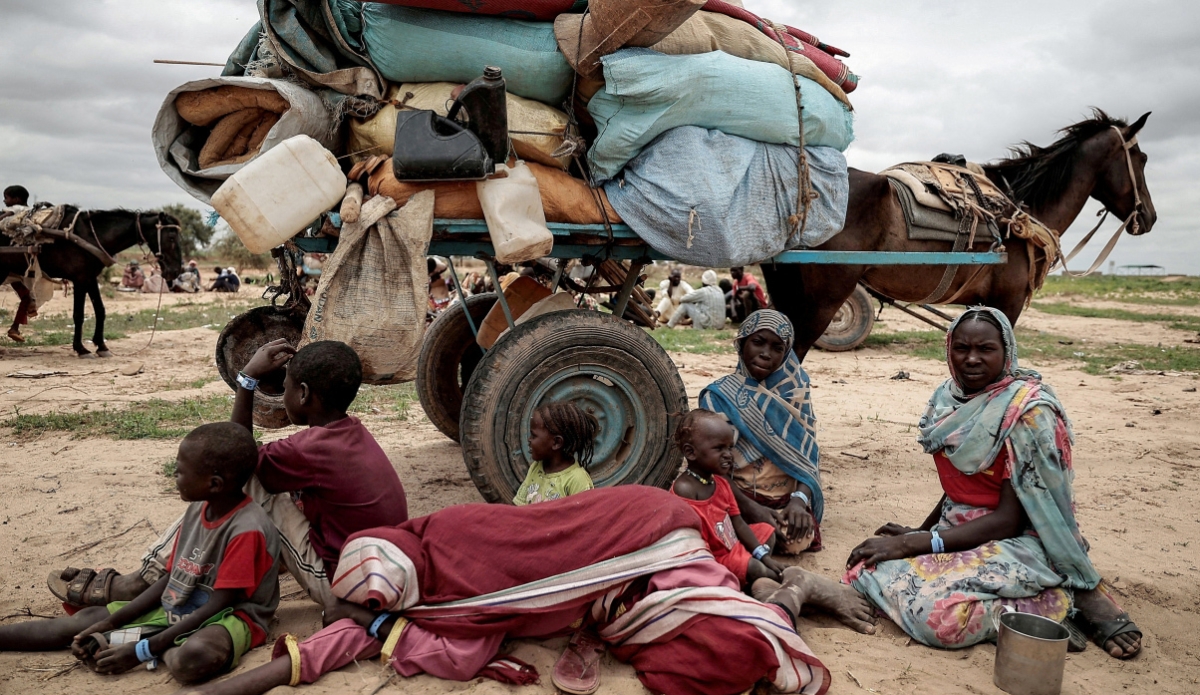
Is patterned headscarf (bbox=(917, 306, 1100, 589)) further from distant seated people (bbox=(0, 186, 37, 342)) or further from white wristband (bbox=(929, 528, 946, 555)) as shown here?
distant seated people (bbox=(0, 186, 37, 342))

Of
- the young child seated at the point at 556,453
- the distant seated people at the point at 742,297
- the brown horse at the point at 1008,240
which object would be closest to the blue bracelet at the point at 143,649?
the young child seated at the point at 556,453

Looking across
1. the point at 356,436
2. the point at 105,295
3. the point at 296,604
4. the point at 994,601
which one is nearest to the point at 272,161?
the point at 356,436

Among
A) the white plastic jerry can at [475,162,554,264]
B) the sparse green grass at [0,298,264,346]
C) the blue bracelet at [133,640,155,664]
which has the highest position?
the white plastic jerry can at [475,162,554,264]

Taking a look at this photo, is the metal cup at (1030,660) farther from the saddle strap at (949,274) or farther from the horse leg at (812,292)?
the saddle strap at (949,274)

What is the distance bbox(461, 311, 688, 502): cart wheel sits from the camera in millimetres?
3402

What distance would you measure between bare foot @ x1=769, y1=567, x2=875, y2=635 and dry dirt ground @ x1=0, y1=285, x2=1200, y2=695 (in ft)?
0.24

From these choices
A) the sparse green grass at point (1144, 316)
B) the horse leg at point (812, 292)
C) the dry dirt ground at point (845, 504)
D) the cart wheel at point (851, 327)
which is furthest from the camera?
the sparse green grass at point (1144, 316)

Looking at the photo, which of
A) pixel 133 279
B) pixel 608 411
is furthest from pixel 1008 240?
pixel 133 279

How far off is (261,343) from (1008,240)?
→ 5011 mm

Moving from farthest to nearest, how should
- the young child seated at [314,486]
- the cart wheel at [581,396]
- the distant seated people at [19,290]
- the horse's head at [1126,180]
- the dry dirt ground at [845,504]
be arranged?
the distant seated people at [19,290] → the horse's head at [1126,180] → the cart wheel at [581,396] → the young child seated at [314,486] → the dry dirt ground at [845,504]

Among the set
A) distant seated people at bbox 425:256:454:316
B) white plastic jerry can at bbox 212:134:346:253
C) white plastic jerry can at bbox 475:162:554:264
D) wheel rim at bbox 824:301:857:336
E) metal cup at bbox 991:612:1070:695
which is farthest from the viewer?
distant seated people at bbox 425:256:454:316

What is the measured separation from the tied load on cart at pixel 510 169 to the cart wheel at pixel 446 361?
3.66 feet

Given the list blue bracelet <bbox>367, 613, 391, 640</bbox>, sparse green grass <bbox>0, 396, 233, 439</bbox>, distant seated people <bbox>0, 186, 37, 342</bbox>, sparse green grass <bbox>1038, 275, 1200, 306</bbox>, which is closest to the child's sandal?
blue bracelet <bbox>367, 613, 391, 640</bbox>

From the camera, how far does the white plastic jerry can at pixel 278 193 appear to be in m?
2.93
